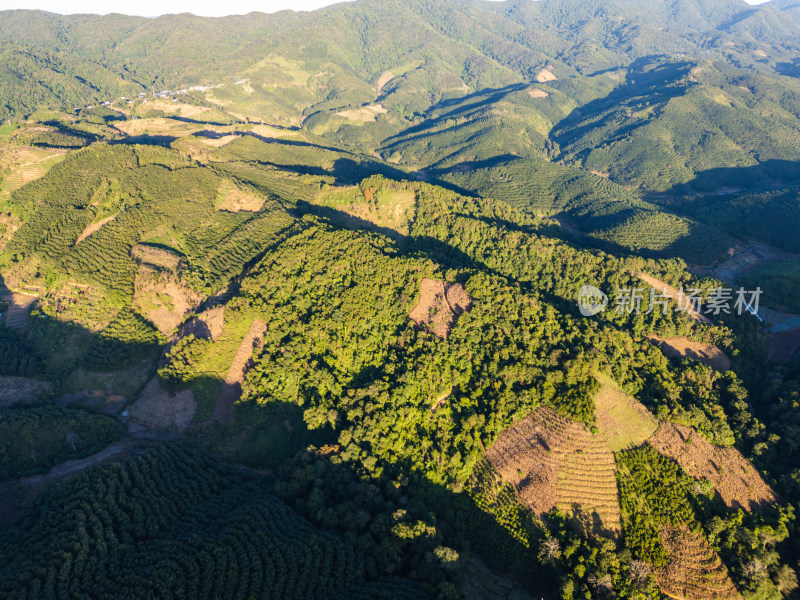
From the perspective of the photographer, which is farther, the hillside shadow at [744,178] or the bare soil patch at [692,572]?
the hillside shadow at [744,178]

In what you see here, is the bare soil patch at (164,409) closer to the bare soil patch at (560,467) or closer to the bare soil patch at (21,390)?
the bare soil patch at (21,390)

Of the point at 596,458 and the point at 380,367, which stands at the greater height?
the point at 380,367

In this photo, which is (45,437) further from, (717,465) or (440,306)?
(717,465)

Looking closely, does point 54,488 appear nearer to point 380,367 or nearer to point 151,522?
point 151,522

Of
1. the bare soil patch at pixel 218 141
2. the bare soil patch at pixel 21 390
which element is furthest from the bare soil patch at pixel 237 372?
the bare soil patch at pixel 218 141

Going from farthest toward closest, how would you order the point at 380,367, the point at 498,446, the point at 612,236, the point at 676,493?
the point at 612,236
the point at 380,367
the point at 498,446
the point at 676,493

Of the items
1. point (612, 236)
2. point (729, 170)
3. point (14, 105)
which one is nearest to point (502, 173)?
point (612, 236)
